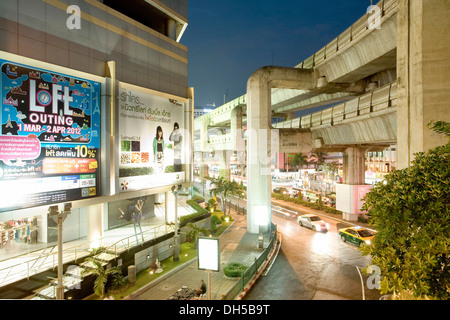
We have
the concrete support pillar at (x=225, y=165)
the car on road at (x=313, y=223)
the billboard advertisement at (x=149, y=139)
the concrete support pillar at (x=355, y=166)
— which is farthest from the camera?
the concrete support pillar at (x=225, y=165)

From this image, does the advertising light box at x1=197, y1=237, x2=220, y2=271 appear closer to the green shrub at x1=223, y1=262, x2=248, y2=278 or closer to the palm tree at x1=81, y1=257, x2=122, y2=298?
the green shrub at x1=223, y1=262, x2=248, y2=278

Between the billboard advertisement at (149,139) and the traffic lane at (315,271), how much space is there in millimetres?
10217

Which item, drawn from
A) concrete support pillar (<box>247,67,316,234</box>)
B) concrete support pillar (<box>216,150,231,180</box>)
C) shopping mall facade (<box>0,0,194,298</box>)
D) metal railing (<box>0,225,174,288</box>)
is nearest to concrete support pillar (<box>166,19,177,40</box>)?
shopping mall facade (<box>0,0,194,298</box>)

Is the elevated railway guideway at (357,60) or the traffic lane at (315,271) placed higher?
the elevated railway guideway at (357,60)

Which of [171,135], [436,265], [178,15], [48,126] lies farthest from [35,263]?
[178,15]

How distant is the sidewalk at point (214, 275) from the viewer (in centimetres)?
1361

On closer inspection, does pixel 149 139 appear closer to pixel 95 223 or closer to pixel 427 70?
pixel 95 223

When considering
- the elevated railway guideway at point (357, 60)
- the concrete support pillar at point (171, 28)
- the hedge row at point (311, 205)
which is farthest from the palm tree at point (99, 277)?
the hedge row at point (311, 205)

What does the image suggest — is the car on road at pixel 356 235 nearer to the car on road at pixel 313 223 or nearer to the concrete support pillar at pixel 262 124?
the car on road at pixel 313 223

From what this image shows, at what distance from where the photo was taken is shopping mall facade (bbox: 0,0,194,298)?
12.3m

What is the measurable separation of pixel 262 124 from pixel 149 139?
32.2ft

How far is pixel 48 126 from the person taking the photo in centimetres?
1322

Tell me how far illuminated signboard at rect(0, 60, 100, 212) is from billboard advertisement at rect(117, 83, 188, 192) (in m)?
2.04

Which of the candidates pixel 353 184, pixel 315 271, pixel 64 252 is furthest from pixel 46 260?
pixel 353 184
